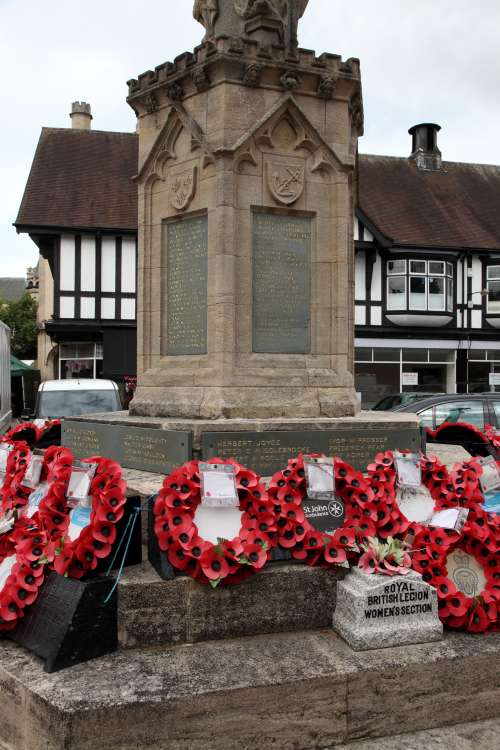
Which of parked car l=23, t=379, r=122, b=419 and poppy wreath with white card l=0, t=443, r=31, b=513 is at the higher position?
parked car l=23, t=379, r=122, b=419

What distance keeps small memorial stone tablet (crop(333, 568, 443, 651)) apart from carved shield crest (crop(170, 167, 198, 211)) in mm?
3472

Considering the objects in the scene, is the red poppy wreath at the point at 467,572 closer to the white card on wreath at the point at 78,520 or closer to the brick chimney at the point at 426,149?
the white card on wreath at the point at 78,520

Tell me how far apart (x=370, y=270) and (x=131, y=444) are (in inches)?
920

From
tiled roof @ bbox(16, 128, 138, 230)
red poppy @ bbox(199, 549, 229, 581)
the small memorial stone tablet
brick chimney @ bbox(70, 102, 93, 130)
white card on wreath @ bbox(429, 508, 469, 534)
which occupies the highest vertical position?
brick chimney @ bbox(70, 102, 93, 130)

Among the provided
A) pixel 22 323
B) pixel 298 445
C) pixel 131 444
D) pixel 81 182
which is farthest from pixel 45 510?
pixel 22 323

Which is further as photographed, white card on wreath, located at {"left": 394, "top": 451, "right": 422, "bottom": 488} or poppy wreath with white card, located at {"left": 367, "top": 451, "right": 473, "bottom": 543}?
white card on wreath, located at {"left": 394, "top": 451, "right": 422, "bottom": 488}

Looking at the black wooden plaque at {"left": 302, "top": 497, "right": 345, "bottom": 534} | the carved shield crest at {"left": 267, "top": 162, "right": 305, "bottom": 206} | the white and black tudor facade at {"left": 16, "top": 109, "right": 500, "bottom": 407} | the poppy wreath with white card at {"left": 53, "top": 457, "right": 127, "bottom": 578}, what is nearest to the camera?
the poppy wreath with white card at {"left": 53, "top": 457, "right": 127, "bottom": 578}

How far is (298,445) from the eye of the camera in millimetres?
5113

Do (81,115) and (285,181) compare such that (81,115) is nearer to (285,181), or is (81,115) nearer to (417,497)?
(285,181)

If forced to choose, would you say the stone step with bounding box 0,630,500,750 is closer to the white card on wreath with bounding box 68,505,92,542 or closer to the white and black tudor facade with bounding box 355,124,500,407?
the white card on wreath with bounding box 68,505,92,542

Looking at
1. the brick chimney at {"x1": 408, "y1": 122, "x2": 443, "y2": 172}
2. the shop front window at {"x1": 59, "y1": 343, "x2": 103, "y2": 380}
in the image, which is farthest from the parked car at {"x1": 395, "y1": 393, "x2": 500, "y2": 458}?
the brick chimney at {"x1": 408, "y1": 122, "x2": 443, "y2": 172}

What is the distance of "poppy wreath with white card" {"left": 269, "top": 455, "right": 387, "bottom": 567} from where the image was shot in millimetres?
3967

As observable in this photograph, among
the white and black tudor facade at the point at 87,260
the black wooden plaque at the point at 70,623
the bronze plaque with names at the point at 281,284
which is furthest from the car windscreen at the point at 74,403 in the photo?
the white and black tudor facade at the point at 87,260

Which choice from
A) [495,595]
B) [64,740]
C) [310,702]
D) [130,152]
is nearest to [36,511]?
[64,740]
